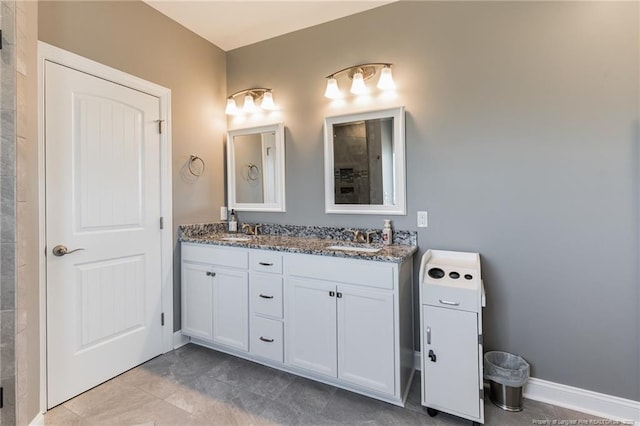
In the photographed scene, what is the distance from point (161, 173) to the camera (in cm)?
243

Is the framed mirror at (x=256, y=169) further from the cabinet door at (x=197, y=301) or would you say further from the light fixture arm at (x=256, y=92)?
the cabinet door at (x=197, y=301)

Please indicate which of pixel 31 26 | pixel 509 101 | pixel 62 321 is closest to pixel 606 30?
pixel 509 101

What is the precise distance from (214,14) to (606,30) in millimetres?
2647

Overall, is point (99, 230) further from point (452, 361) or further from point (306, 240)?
point (452, 361)

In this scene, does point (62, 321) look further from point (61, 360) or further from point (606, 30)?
point (606, 30)

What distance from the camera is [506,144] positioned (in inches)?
75.6

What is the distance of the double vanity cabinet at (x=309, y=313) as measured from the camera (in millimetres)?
1780

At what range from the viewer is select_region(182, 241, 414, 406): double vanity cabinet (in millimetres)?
1780

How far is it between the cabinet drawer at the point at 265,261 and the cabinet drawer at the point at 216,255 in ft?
0.19

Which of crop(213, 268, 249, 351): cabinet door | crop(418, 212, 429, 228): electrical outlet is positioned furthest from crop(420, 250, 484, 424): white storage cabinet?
crop(213, 268, 249, 351): cabinet door

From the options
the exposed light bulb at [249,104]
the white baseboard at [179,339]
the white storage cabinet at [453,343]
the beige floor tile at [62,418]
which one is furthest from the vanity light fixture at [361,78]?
the beige floor tile at [62,418]

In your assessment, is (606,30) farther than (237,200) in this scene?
No

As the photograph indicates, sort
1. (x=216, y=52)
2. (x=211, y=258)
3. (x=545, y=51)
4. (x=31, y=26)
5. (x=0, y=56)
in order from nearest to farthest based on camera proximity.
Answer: (x=0, y=56)
(x=31, y=26)
(x=545, y=51)
(x=211, y=258)
(x=216, y=52)

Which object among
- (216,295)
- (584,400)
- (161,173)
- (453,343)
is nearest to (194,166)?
(161,173)
